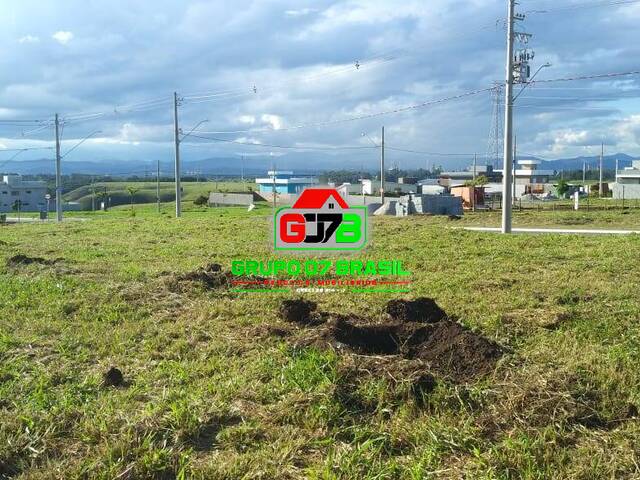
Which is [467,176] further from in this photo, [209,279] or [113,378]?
[113,378]

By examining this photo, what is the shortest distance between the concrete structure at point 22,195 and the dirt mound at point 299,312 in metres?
81.5

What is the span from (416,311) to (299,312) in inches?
52.5

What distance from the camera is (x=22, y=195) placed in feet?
277

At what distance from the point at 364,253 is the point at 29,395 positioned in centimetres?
870

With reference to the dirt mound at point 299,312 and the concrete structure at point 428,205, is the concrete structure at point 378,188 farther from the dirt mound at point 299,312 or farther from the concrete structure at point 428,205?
the dirt mound at point 299,312

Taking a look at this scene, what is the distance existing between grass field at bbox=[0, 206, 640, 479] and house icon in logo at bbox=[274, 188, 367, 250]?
190 inches

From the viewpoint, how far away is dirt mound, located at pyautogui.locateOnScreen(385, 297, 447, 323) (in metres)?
6.49

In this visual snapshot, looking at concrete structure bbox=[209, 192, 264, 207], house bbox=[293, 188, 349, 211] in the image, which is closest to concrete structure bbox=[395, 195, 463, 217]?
house bbox=[293, 188, 349, 211]

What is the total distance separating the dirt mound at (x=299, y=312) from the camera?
6.55 metres

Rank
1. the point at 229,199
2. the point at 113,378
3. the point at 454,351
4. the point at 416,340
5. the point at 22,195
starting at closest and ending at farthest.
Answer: the point at 113,378
the point at 454,351
the point at 416,340
the point at 229,199
the point at 22,195

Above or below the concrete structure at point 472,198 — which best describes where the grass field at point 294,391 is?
below

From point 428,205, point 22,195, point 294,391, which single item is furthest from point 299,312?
point 22,195

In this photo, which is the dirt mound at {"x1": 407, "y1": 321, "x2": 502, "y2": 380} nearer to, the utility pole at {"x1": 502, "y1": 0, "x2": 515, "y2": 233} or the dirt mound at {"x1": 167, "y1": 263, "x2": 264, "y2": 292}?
the dirt mound at {"x1": 167, "y1": 263, "x2": 264, "y2": 292}

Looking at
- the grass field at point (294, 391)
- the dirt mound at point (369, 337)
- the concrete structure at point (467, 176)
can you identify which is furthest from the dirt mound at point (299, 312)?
the concrete structure at point (467, 176)
